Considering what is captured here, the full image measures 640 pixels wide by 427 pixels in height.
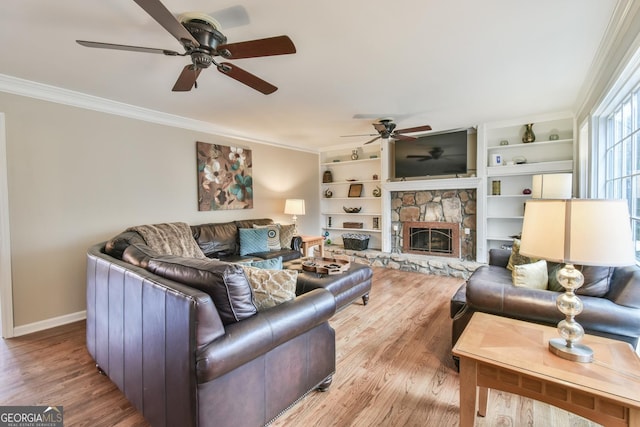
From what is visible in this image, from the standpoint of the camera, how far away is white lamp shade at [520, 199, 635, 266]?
116 centimetres

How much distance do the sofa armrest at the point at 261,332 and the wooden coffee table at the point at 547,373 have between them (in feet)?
2.54

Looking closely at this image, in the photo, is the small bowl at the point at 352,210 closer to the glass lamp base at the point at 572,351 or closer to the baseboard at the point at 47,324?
the baseboard at the point at 47,324

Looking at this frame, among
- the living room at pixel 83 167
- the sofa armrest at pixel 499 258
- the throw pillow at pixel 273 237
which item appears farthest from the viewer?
the throw pillow at pixel 273 237

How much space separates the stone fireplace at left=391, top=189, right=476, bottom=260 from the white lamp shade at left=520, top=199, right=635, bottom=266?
393 centimetres

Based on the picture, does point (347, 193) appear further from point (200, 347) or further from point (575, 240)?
point (200, 347)

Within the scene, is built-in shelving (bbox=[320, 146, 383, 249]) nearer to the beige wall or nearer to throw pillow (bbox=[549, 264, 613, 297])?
the beige wall

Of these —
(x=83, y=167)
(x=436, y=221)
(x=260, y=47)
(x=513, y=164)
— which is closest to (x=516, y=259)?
(x=513, y=164)

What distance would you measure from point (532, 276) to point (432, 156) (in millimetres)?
3269

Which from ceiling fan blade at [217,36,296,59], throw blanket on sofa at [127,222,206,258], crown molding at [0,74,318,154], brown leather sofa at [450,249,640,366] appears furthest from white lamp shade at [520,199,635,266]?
crown molding at [0,74,318,154]

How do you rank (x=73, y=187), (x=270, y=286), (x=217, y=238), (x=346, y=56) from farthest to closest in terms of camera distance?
1. (x=217, y=238)
2. (x=73, y=187)
3. (x=346, y=56)
4. (x=270, y=286)

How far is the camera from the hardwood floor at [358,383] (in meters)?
1.71

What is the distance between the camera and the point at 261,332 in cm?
142

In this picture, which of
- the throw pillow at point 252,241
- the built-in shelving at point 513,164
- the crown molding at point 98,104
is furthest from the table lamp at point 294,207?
the built-in shelving at point 513,164

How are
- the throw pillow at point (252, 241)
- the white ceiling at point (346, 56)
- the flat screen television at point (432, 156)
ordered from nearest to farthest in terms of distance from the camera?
1. the white ceiling at point (346, 56)
2. the throw pillow at point (252, 241)
3. the flat screen television at point (432, 156)
